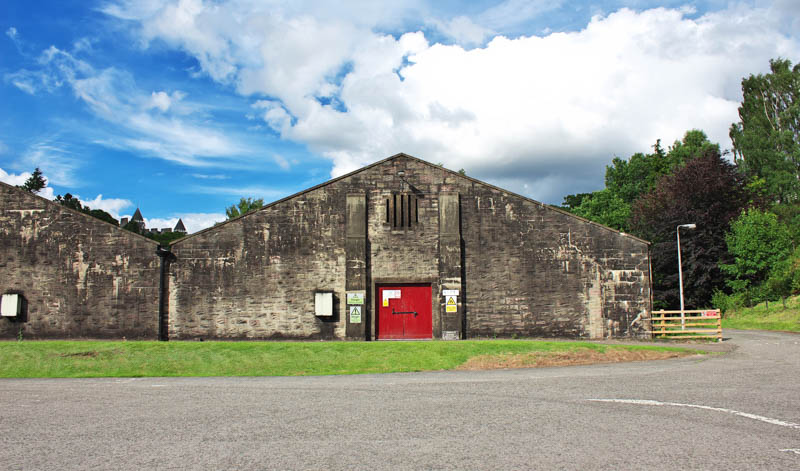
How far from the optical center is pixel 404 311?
2338cm

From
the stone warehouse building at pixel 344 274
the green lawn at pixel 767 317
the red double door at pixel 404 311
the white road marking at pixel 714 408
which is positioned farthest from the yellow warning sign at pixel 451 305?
the green lawn at pixel 767 317

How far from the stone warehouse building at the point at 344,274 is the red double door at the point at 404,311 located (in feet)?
0.15

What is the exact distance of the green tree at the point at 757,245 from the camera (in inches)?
1577

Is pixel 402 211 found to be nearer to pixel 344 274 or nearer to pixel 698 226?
pixel 344 274

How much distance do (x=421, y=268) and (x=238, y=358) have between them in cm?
966

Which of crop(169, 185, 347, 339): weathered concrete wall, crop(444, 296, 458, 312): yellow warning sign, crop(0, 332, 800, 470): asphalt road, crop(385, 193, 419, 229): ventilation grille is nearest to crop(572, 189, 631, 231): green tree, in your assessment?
crop(385, 193, 419, 229): ventilation grille

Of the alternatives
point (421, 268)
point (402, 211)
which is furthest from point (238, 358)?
point (402, 211)

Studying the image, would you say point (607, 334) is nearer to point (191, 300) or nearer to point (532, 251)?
point (532, 251)

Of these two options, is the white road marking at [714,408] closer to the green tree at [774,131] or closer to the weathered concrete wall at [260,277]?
the weathered concrete wall at [260,277]

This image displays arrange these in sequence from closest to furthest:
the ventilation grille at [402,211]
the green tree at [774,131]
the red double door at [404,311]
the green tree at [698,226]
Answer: the red double door at [404,311] < the ventilation grille at [402,211] < the green tree at [698,226] < the green tree at [774,131]

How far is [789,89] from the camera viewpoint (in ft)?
192

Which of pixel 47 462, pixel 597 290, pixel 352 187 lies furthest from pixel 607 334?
pixel 47 462

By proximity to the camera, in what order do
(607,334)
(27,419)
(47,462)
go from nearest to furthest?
(47,462) → (27,419) → (607,334)

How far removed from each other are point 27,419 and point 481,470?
271 inches
